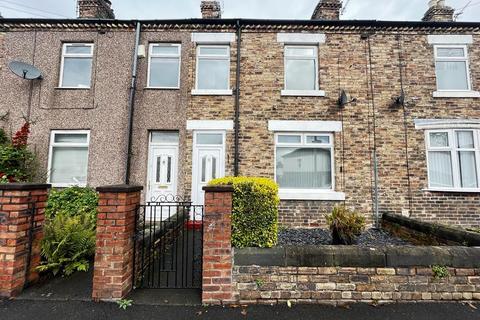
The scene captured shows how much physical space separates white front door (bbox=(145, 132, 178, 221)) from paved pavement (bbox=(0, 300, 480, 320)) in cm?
434

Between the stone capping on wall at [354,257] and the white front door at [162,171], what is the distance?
4.70 m

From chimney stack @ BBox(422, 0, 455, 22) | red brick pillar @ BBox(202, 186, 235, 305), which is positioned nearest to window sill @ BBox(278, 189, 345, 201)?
red brick pillar @ BBox(202, 186, 235, 305)

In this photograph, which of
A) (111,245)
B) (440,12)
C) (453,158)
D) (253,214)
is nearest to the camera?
Result: (111,245)

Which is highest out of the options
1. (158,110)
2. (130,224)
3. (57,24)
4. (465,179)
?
(57,24)

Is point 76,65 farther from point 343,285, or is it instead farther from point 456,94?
point 456,94

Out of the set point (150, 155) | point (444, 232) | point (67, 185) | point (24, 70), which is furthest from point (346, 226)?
point (24, 70)

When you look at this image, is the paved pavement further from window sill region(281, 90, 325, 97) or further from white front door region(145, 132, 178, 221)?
window sill region(281, 90, 325, 97)

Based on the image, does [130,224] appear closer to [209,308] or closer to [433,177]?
[209,308]

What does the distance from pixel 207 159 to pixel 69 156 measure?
13.8 ft

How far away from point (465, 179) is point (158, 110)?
30.6ft

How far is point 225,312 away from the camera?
2861 mm

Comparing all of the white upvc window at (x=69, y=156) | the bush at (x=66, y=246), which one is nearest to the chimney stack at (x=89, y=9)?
the white upvc window at (x=69, y=156)

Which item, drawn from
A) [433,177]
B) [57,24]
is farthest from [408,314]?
[57,24]

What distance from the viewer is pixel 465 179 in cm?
714
